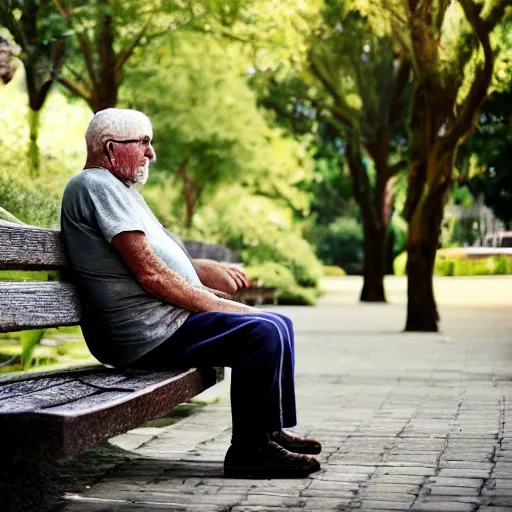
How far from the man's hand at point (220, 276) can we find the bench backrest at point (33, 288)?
3.20 ft

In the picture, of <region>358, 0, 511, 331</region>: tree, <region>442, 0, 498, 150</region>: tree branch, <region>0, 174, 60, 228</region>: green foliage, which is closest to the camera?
<region>0, 174, 60, 228</region>: green foliage

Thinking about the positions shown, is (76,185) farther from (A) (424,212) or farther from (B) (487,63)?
(A) (424,212)

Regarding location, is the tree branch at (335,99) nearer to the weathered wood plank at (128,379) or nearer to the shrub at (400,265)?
the weathered wood plank at (128,379)

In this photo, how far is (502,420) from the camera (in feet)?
24.2

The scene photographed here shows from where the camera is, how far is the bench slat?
141 inches

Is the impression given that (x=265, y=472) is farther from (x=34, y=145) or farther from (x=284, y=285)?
(x=284, y=285)

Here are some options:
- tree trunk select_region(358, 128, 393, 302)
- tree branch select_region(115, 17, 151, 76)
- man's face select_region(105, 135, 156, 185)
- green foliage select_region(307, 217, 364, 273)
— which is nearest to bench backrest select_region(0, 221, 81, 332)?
man's face select_region(105, 135, 156, 185)

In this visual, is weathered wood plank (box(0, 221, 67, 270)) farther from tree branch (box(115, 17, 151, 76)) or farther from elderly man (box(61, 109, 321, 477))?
tree branch (box(115, 17, 151, 76))

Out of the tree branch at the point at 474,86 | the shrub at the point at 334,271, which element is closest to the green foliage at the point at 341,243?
the shrub at the point at 334,271

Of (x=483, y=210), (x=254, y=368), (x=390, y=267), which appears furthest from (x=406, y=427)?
(x=390, y=267)

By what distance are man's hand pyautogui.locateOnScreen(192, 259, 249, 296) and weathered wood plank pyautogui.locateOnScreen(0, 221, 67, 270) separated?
1.08 meters

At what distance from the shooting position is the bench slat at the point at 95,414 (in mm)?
3588

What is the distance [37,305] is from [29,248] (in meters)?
0.25

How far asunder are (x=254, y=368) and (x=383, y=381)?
490 centimetres
